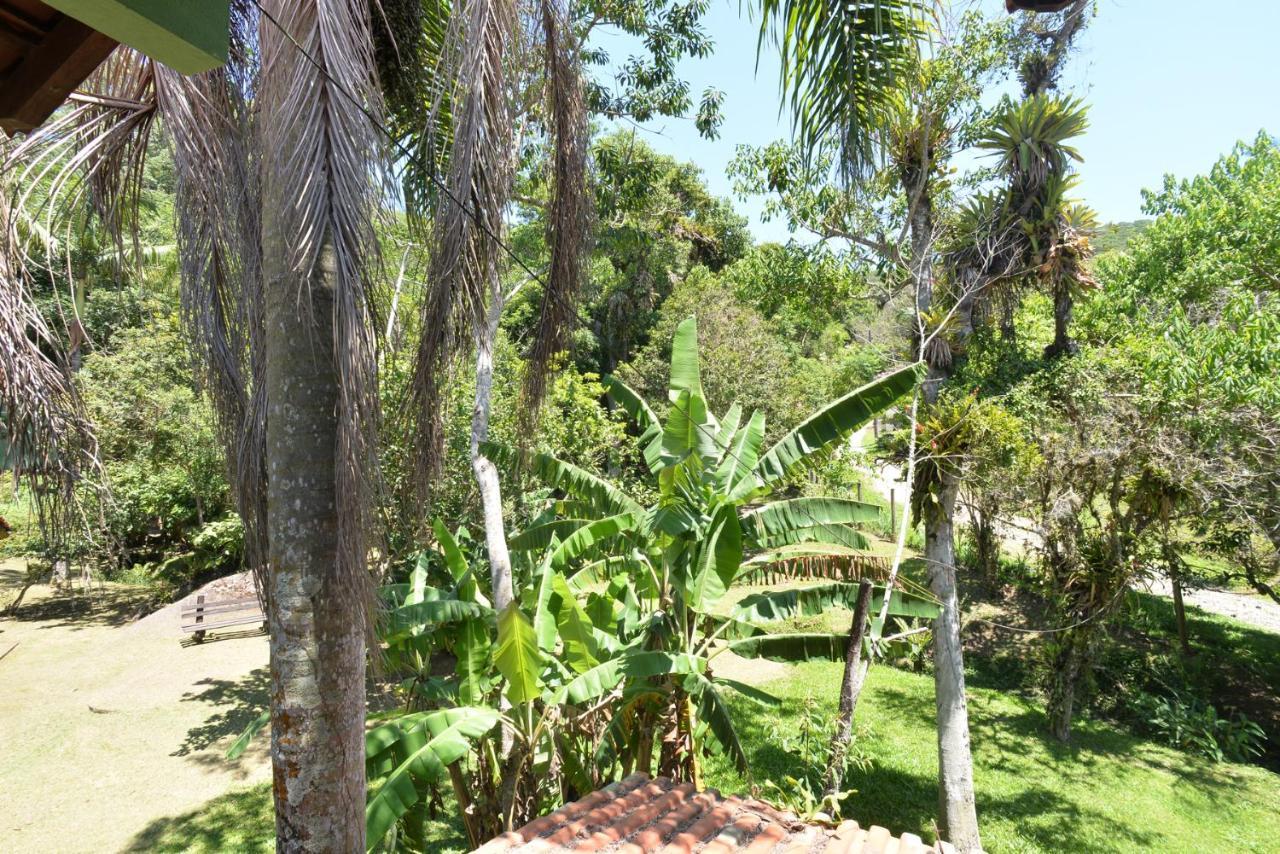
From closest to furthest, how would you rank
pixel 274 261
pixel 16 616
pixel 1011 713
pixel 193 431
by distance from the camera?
pixel 274 261
pixel 1011 713
pixel 193 431
pixel 16 616

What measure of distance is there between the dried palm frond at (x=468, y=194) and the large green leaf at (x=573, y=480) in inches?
130

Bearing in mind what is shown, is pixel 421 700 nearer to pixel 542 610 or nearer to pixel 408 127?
pixel 542 610

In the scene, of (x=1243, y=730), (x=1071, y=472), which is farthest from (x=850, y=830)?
(x=1243, y=730)

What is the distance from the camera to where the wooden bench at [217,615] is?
13.5 m

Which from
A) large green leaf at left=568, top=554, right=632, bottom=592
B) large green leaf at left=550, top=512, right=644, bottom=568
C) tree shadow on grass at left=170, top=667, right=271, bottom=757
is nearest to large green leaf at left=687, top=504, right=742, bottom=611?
large green leaf at left=550, top=512, right=644, bottom=568

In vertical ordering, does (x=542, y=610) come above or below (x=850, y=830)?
above

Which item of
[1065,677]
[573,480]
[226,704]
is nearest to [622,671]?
[573,480]

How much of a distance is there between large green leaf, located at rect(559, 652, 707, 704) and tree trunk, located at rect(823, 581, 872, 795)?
126cm

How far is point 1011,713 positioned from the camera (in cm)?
1138

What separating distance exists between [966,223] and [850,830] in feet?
27.5

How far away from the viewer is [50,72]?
2.33 meters

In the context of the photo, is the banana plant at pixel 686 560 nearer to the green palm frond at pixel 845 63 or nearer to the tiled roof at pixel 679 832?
the tiled roof at pixel 679 832

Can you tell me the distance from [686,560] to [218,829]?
6.48 meters

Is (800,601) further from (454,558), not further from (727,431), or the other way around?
(454,558)
